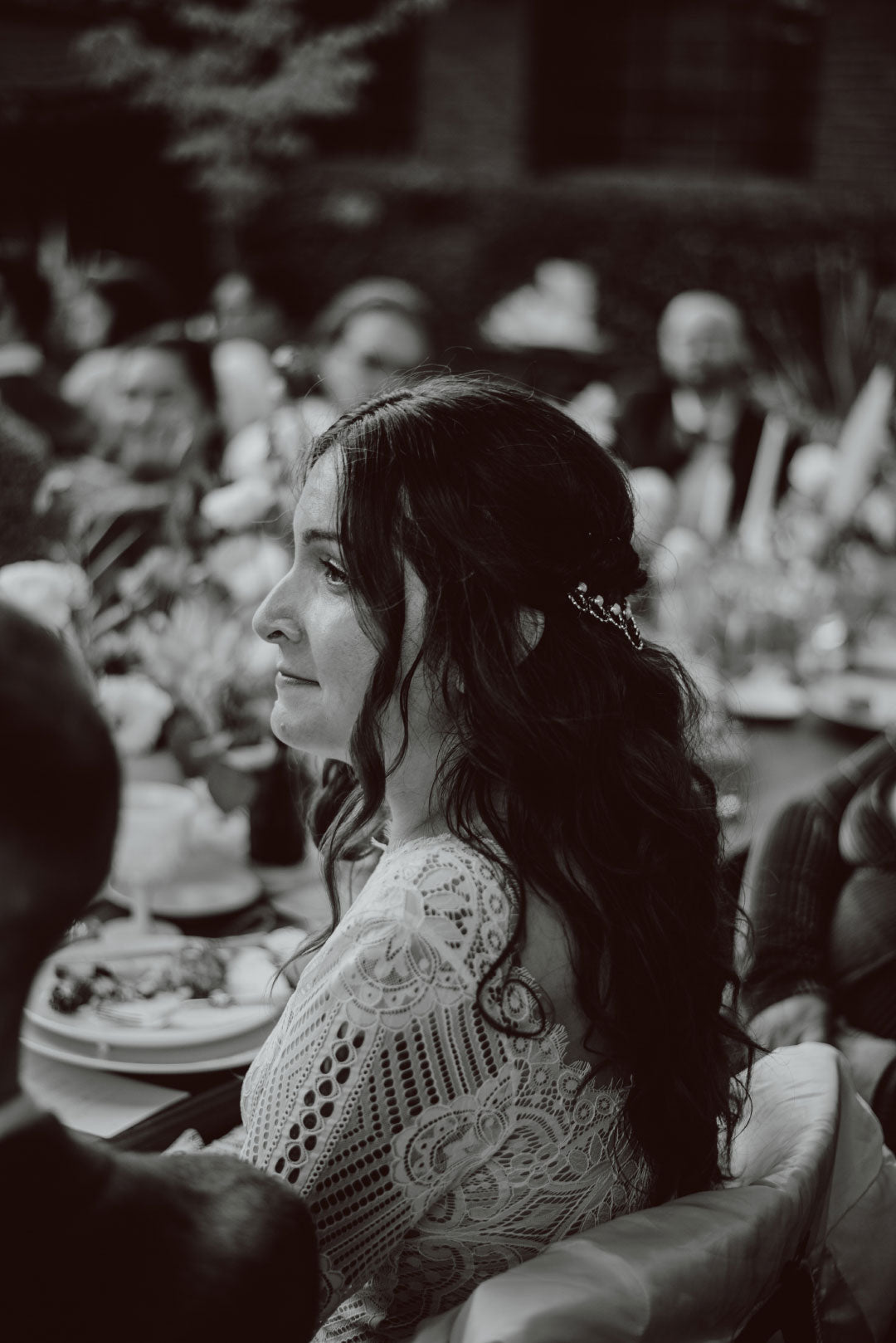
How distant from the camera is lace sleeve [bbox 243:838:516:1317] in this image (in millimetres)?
1208

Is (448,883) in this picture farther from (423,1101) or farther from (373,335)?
(373,335)

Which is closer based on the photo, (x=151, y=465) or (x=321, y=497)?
(x=321, y=497)

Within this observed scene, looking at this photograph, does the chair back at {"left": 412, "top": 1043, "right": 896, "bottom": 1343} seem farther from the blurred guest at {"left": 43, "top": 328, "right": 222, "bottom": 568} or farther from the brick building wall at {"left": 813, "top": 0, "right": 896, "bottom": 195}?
the brick building wall at {"left": 813, "top": 0, "right": 896, "bottom": 195}

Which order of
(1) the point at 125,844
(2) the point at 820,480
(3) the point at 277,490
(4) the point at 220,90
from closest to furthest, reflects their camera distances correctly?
(1) the point at 125,844 → (3) the point at 277,490 → (2) the point at 820,480 → (4) the point at 220,90

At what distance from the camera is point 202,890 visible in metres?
2.19

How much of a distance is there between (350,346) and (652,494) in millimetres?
2124

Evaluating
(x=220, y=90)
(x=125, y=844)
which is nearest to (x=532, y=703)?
(x=125, y=844)

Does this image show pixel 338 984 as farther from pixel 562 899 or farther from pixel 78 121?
pixel 78 121

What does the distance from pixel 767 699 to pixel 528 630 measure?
2.16 metres

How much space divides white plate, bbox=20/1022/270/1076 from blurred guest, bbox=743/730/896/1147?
946 millimetres

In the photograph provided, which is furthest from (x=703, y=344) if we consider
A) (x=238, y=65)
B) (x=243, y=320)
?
(x=238, y=65)

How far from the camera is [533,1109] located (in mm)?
1273

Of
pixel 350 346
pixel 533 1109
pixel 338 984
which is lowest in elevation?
pixel 350 346

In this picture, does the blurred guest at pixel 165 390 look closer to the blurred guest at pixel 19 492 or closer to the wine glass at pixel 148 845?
the blurred guest at pixel 19 492
